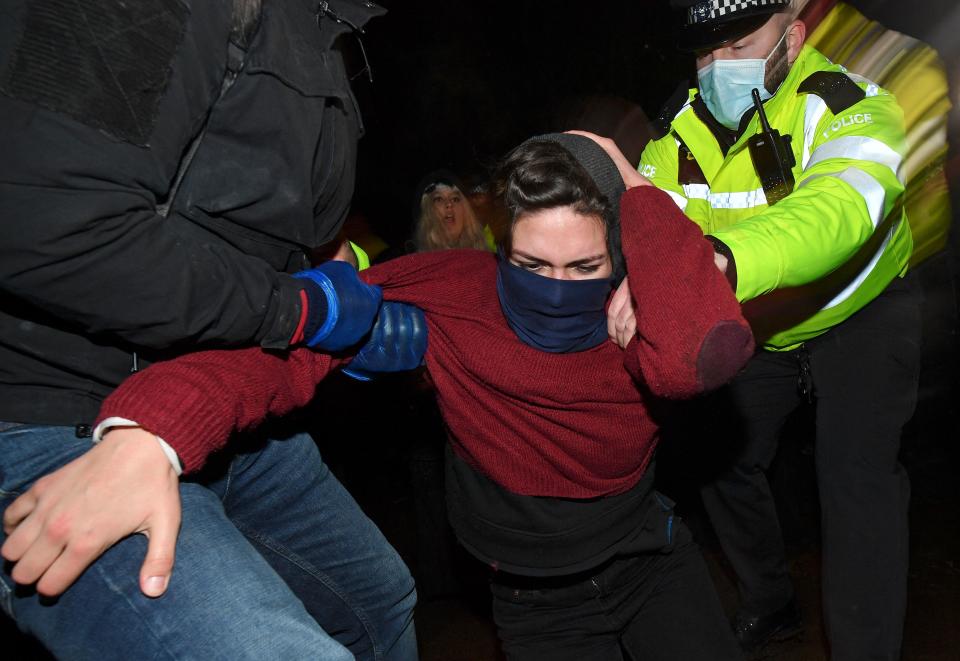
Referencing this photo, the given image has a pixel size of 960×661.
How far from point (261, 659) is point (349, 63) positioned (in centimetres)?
139

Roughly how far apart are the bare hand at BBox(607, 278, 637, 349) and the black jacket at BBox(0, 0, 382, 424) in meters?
0.73

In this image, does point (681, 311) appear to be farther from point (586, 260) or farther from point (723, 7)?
point (723, 7)

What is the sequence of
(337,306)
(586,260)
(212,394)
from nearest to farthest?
(212,394)
(337,306)
(586,260)

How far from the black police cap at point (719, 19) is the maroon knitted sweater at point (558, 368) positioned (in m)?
1.11

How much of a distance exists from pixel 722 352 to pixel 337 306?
2.46 ft

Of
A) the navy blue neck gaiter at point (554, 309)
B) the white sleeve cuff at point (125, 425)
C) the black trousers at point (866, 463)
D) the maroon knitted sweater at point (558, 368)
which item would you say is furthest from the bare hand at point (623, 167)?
the white sleeve cuff at point (125, 425)

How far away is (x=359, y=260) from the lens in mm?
2092

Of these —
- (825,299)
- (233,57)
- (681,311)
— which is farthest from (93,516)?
(825,299)

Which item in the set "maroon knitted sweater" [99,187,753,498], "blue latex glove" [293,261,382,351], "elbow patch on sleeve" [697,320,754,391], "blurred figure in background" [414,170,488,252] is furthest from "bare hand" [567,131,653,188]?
→ "blurred figure in background" [414,170,488,252]

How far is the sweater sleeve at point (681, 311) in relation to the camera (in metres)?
1.40

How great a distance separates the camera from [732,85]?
2.60 m

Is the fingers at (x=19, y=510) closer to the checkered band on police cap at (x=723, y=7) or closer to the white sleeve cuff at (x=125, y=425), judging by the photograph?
the white sleeve cuff at (x=125, y=425)

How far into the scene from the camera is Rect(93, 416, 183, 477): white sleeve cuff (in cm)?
113

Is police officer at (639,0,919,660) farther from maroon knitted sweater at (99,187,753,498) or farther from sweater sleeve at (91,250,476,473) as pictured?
sweater sleeve at (91,250,476,473)
